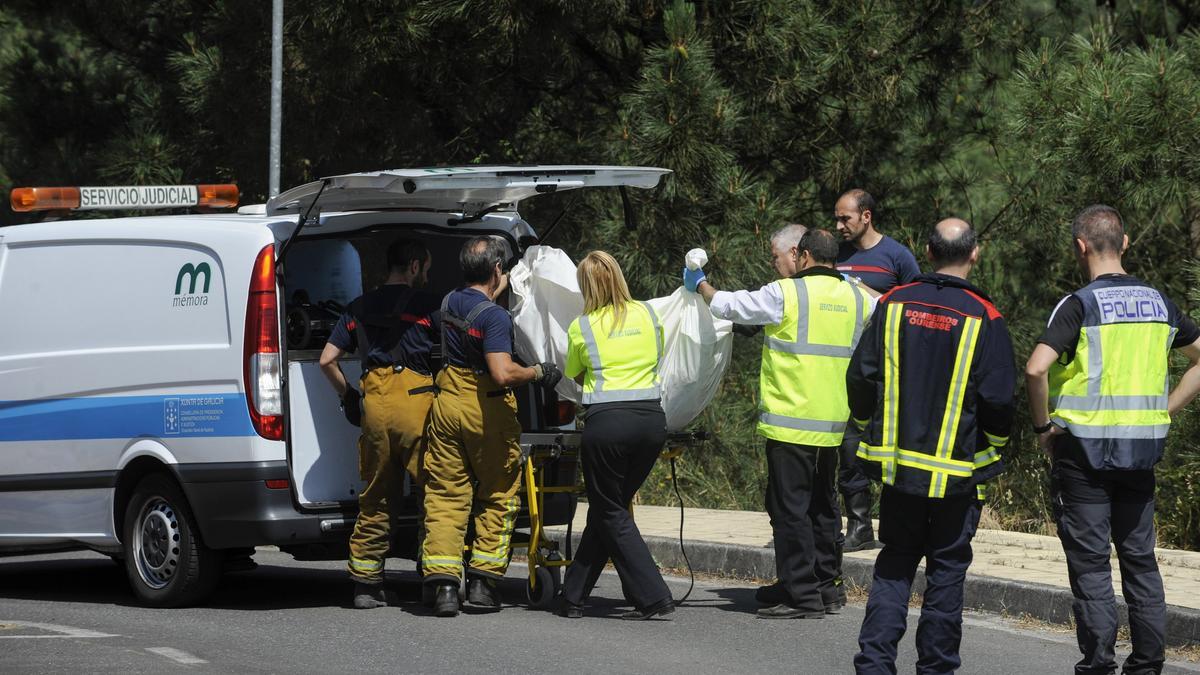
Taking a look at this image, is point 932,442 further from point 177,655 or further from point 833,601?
point 177,655

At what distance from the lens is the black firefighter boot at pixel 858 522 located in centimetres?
952

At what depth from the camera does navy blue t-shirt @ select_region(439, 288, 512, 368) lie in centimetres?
797

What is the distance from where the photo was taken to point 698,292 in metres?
8.25

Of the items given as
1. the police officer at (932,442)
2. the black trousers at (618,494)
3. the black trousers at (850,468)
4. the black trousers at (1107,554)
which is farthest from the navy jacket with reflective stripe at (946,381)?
the black trousers at (850,468)

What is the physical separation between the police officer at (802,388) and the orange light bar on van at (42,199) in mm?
3601

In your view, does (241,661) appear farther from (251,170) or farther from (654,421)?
(251,170)

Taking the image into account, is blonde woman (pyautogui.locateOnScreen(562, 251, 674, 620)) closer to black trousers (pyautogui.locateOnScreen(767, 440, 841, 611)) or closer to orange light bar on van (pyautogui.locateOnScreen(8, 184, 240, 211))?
black trousers (pyautogui.locateOnScreen(767, 440, 841, 611))

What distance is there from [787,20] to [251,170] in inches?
190

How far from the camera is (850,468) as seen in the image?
931 centimetres

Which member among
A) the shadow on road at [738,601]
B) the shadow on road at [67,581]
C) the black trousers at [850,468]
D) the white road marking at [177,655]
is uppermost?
the black trousers at [850,468]

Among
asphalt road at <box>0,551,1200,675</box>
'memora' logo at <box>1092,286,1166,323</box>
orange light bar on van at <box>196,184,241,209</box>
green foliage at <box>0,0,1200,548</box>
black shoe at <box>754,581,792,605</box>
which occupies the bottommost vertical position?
asphalt road at <box>0,551,1200,675</box>

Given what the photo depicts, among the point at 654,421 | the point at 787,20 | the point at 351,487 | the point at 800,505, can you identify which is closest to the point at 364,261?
the point at 351,487

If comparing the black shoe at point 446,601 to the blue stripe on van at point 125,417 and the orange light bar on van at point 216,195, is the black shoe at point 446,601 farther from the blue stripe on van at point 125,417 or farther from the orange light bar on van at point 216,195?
the orange light bar on van at point 216,195

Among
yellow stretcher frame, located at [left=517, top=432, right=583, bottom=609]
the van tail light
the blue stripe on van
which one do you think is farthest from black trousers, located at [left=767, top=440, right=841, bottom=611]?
the blue stripe on van
